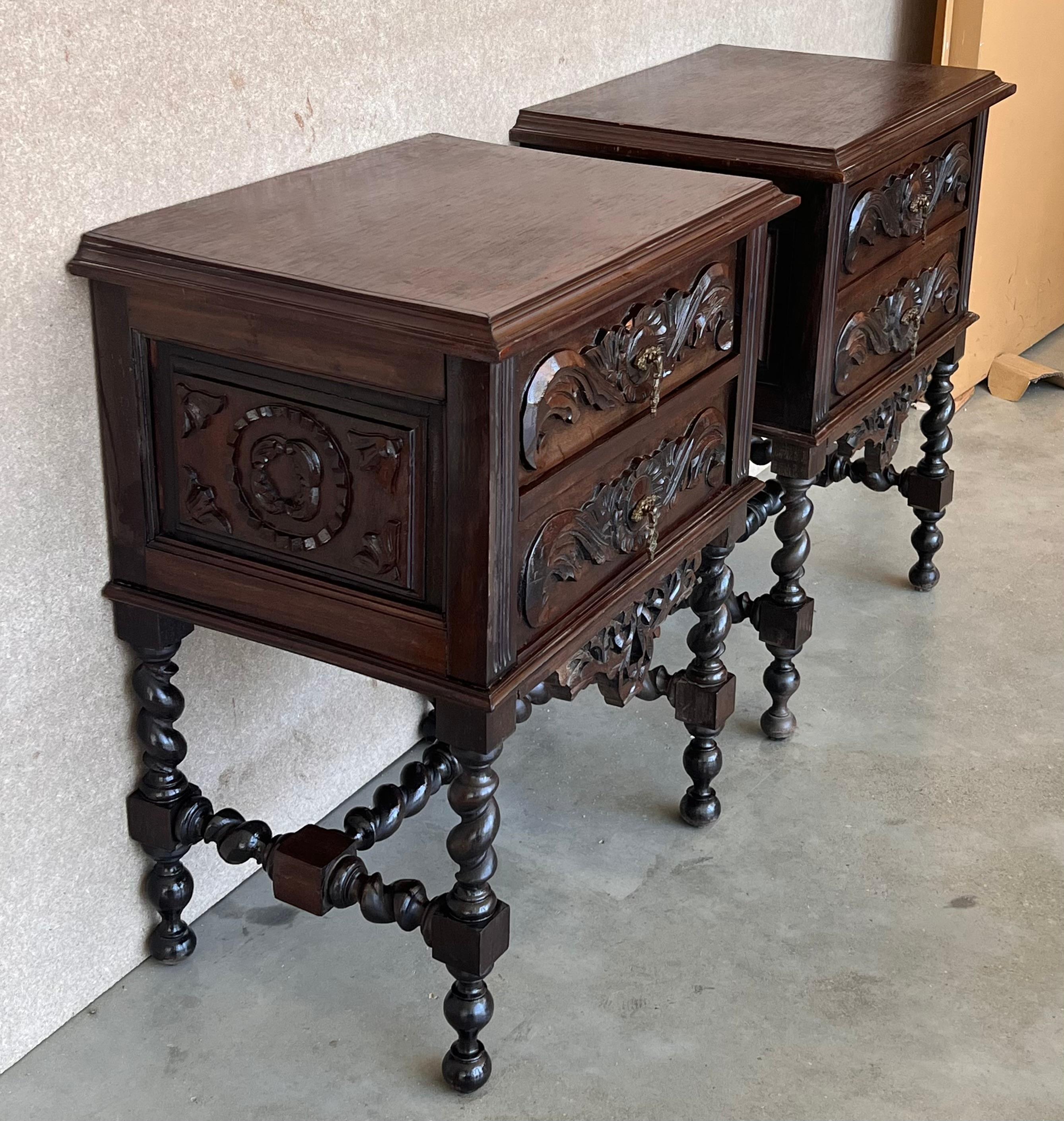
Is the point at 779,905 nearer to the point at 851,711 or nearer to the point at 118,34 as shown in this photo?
the point at 851,711

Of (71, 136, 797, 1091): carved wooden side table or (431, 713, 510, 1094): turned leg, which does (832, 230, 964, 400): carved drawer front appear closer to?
(71, 136, 797, 1091): carved wooden side table

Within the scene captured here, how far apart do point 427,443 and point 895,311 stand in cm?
124

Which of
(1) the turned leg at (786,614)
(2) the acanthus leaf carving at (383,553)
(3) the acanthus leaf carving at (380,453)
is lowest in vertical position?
(1) the turned leg at (786,614)

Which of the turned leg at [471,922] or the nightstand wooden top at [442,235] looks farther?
the turned leg at [471,922]

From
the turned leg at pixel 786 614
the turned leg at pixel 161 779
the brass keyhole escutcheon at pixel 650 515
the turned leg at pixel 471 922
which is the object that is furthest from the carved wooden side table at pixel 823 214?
the turned leg at pixel 161 779

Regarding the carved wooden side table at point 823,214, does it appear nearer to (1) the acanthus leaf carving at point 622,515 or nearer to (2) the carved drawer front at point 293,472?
(1) the acanthus leaf carving at point 622,515

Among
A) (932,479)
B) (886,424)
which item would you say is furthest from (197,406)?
(932,479)

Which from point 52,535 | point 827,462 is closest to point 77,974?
point 52,535

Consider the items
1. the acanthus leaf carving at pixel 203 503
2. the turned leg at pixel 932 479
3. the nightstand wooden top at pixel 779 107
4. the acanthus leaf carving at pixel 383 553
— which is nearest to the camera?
the acanthus leaf carving at pixel 383 553

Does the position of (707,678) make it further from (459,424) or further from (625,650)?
(459,424)

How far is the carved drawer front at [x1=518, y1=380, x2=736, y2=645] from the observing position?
1679 millimetres

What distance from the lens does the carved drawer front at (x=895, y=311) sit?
7.84ft

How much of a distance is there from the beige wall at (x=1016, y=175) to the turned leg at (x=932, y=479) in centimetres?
100

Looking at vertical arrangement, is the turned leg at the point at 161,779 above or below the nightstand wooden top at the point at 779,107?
below
